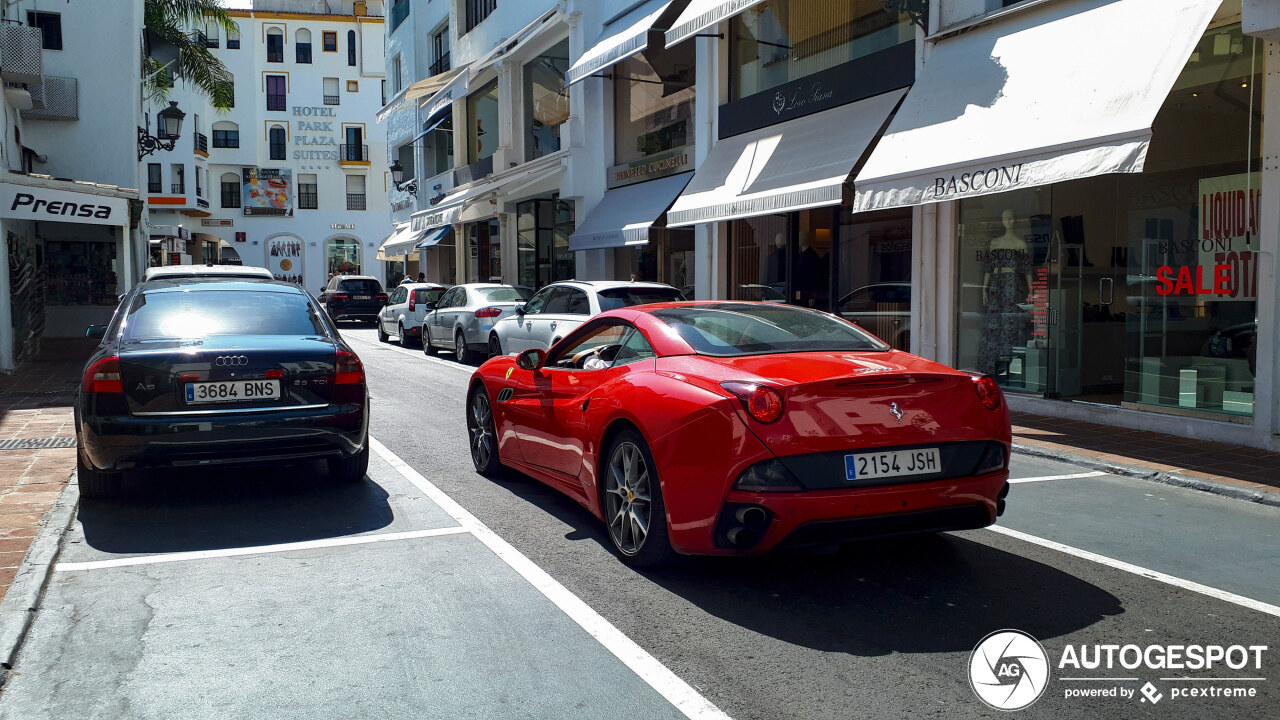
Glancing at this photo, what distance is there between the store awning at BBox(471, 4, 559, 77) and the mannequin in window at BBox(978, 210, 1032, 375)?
1575cm

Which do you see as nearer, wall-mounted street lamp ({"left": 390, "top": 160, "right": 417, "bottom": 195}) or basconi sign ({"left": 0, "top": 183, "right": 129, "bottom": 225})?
basconi sign ({"left": 0, "top": 183, "right": 129, "bottom": 225})

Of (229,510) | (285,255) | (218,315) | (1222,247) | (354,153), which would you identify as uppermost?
(354,153)

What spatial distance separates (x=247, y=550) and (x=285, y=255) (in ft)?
204

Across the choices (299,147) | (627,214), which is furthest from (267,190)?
(627,214)

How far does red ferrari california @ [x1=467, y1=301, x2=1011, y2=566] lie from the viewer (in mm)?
4512

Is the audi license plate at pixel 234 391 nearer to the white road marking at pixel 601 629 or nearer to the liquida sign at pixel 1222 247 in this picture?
the white road marking at pixel 601 629

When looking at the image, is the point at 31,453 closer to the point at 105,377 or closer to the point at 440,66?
the point at 105,377

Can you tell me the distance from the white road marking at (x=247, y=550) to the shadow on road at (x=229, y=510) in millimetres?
105

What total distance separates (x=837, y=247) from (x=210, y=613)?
12.0m

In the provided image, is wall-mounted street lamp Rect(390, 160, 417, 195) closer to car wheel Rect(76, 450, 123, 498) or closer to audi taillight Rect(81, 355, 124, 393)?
car wheel Rect(76, 450, 123, 498)

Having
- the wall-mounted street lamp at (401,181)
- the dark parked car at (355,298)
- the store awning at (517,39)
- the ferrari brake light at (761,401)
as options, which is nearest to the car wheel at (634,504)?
the ferrari brake light at (761,401)

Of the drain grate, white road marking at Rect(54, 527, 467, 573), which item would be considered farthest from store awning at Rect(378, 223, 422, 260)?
white road marking at Rect(54, 527, 467, 573)

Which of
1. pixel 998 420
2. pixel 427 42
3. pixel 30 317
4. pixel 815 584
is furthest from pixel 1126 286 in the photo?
pixel 427 42

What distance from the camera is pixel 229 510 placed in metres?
6.61
